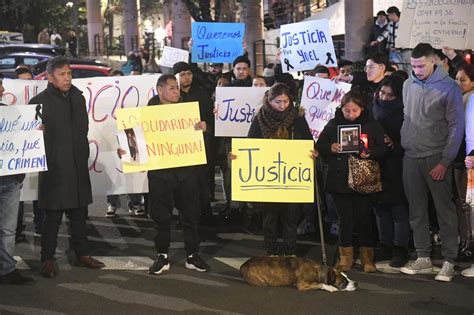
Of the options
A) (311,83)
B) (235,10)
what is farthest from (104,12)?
Answer: (311,83)

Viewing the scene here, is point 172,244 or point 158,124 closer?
point 158,124

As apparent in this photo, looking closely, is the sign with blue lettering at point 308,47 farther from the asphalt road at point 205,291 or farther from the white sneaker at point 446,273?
the white sneaker at point 446,273

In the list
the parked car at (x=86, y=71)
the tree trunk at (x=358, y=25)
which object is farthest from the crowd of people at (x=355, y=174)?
the parked car at (x=86, y=71)

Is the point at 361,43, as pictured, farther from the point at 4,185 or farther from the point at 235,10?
the point at 4,185

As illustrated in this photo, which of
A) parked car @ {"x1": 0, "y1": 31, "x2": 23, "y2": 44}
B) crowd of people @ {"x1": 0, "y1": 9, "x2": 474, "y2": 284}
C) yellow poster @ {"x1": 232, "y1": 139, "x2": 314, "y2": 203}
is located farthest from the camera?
parked car @ {"x1": 0, "y1": 31, "x2": 23, "y2": 44}

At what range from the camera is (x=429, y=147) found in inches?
274

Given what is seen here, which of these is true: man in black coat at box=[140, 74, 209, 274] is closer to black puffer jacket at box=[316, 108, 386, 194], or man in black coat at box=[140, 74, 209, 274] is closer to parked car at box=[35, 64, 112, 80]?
black puffer jacket at box=[316, 108, 386, 194]

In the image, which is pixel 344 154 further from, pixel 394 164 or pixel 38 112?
pixel 38 112

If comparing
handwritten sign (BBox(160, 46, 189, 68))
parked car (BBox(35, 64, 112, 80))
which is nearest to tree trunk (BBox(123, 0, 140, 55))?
parked car (BBox(35, 64, 112, 80))

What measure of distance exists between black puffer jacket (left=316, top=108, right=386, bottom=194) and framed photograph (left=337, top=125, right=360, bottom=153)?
6 centimetres

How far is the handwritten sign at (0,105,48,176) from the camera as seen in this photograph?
7.11 metres

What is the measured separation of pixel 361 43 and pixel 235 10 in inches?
256

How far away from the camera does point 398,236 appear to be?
301 inches

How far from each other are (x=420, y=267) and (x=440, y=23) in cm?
279
